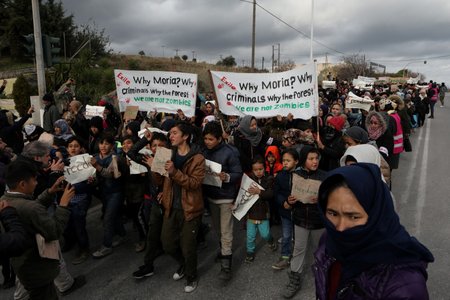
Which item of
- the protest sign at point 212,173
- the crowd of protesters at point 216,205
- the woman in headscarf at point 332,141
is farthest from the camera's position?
the woman in headscarf at point 332,141

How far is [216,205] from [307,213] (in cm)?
108

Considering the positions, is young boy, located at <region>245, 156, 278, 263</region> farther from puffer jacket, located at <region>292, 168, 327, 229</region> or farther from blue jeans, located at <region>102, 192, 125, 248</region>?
blue jeans, located at <region>102, 192, 125, 248</region>

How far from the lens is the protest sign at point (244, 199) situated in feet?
13.2

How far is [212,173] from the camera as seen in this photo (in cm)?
372

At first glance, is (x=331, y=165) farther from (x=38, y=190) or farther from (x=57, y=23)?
(x=57, y=23)

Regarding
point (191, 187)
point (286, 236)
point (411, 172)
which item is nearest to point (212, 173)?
point (191, 187)

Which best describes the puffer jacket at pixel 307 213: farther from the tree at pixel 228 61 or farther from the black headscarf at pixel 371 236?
the tree at pixel 228 61

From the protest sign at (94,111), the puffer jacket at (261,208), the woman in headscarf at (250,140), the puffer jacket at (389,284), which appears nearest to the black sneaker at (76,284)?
the puffer jacket at (261,208)

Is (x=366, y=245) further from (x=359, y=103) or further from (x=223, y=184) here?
(x=359, y=103)

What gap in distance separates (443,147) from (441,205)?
Result: 6180mm

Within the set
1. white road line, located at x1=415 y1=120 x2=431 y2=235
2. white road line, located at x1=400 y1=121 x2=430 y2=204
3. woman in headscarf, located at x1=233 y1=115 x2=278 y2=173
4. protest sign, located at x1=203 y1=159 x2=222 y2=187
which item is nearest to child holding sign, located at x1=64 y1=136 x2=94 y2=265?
protest sign, located at x1=203 y1=159 x2=222 y2=187

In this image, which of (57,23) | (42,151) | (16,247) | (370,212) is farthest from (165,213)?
(57,23)

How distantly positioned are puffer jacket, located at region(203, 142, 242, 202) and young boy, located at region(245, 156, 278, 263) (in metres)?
0.34

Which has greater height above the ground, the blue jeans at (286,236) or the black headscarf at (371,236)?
the black headscarf at (371,236)
